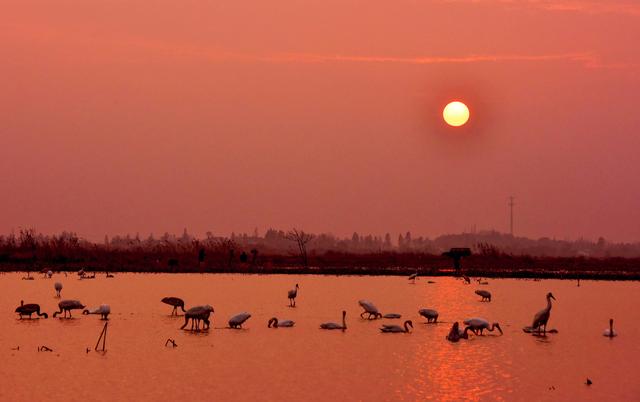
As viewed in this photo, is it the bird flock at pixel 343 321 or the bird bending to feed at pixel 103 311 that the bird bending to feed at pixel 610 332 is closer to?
the bird flock at pixel 343 321

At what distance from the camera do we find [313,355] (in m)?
24.1

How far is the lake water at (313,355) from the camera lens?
19.2 meters

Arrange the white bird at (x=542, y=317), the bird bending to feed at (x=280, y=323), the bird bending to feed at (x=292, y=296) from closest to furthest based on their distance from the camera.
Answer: the white bird at (x=542, y=317)
the bird bending to feed at (x=280, y=323)
the bird bending to feed at (x=292, y=296)

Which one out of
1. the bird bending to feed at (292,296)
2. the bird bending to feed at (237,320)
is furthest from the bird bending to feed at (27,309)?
the bird bending to feed at (292,296)

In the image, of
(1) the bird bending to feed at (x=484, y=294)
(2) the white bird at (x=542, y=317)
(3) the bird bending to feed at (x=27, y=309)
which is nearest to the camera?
(2) the white bird at (x=542, y=317)

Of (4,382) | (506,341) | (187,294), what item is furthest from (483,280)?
(4,382)

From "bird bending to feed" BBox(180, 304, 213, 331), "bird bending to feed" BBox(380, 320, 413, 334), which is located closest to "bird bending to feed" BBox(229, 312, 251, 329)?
"bird bending to feed" BBox(180, 304, 213, 331)

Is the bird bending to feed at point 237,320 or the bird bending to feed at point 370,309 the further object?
the bird bending to feed at point 370,309

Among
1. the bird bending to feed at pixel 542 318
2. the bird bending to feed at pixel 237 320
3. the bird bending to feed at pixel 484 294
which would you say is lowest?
the bird bending to feed at pixel 237 320

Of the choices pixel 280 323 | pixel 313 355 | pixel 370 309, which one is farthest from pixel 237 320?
pixel 313 355

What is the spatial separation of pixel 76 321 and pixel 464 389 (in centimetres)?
1472

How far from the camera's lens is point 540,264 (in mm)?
74625

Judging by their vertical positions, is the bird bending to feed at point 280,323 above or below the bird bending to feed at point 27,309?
below

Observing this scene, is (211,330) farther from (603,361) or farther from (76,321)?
(603,361)
